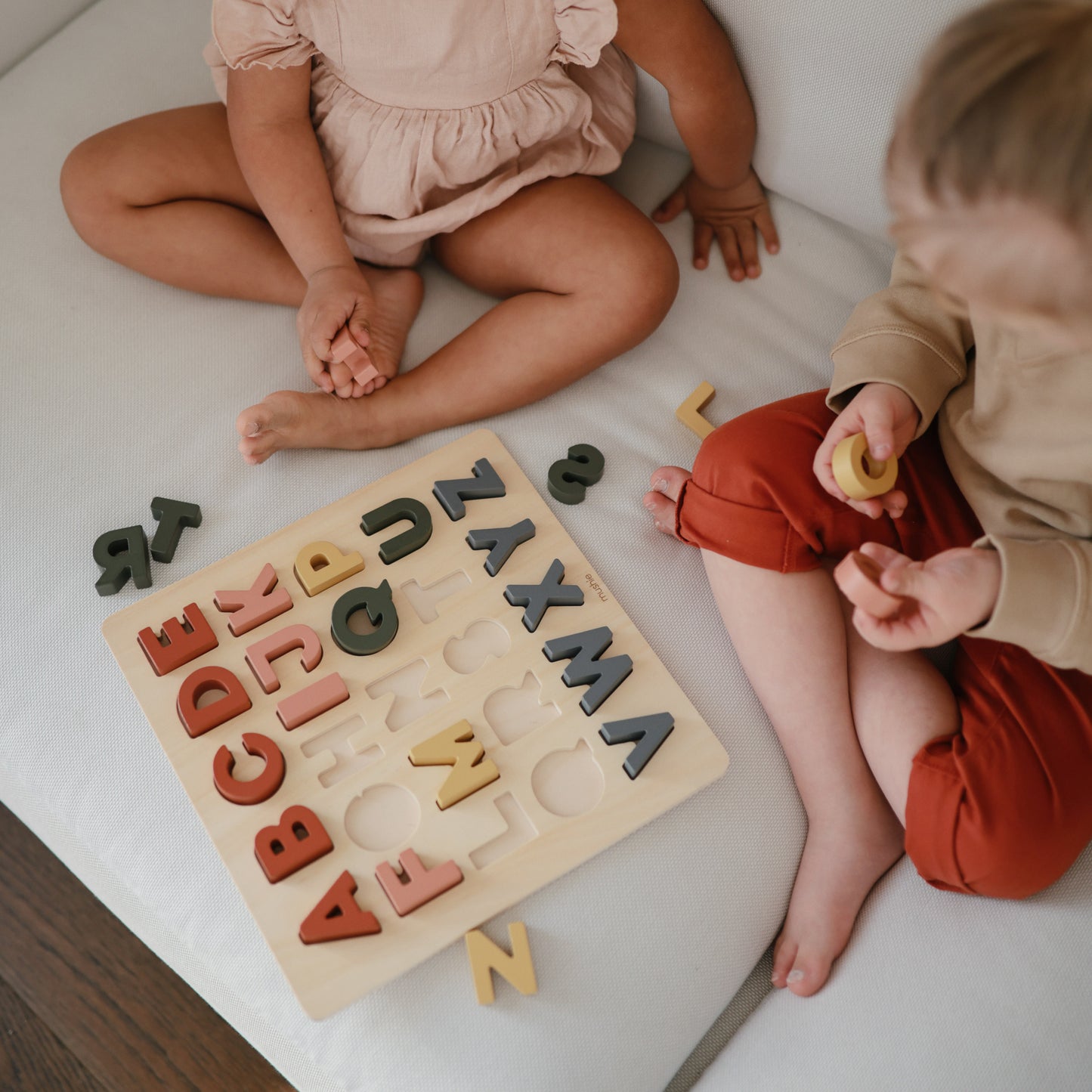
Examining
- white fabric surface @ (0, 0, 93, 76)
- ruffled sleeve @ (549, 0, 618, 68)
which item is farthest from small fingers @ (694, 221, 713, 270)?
white fabric surface @ (0, 0, 93, 76)

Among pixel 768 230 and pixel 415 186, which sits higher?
pixel 415 186

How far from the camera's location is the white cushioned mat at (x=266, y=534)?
59cm

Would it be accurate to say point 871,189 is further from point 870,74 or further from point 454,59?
point 454,59

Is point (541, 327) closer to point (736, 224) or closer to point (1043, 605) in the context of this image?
point (736, 224)

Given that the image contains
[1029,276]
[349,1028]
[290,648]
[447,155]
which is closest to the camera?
[1029,276]

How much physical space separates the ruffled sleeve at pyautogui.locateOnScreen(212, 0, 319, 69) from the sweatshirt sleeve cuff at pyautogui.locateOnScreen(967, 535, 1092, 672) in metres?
0.62

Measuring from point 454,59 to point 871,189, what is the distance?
35cm

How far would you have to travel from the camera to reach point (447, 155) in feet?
2.60

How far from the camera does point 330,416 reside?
29.5 inches

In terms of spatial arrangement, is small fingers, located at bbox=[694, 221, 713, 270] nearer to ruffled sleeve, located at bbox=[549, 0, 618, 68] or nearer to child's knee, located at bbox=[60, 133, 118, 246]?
ruffled sleeve, located at bbox=[549, 0, 618, 68]

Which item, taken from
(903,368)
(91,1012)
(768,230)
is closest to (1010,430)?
(903,368)

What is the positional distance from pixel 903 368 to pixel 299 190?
0.48 meters

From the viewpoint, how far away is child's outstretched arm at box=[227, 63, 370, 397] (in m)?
0.77

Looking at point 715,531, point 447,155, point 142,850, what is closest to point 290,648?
point 142,850
